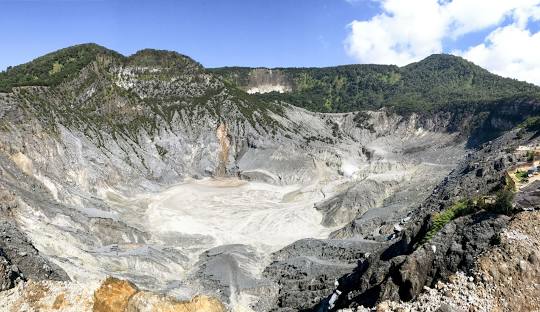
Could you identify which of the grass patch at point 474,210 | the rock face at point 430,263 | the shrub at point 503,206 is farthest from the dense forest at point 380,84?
the shrub at point 503,206

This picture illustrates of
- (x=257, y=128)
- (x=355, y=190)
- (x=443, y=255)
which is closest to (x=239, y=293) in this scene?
(x=443, y=255)

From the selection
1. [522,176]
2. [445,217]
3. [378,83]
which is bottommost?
[445,217]

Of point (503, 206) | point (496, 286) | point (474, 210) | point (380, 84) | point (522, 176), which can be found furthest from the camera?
point (380, 84)

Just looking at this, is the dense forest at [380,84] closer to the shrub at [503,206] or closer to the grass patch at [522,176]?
the grass patch at [522,176]

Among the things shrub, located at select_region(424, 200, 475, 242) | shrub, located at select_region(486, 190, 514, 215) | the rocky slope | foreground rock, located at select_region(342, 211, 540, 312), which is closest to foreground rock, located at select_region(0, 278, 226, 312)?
the rocky slope

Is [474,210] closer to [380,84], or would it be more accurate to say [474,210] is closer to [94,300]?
[94,300]

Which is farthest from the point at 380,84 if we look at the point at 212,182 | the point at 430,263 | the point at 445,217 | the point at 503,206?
the point at 430,263
